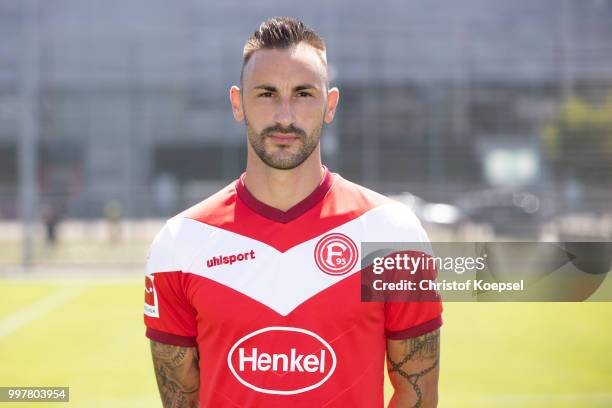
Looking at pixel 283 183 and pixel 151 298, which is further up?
pixel 283 183

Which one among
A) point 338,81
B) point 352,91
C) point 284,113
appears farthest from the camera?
point 352,91

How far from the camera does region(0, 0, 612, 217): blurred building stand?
99.9ft

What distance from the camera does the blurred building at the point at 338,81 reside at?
3044 centimetres

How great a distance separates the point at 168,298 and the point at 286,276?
1.46 feet

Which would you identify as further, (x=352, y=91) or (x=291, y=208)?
(x=352, y=91)

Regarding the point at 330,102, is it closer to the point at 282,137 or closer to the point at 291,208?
the point at 282,137

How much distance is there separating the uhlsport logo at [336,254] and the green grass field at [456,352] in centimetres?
412

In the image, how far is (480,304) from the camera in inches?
425

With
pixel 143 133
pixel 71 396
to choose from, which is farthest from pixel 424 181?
pixel 71 396

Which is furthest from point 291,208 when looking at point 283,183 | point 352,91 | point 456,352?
point 352,91

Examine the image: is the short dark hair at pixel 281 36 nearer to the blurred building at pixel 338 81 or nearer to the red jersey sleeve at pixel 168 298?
the red jersey sleeve at pixel 168 298

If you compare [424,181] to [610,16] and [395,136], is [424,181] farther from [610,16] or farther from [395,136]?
[610,16]

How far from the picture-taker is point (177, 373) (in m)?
2.49

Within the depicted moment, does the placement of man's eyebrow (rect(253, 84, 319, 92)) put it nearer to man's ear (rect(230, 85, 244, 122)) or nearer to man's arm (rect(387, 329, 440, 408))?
man's ear (rect(230, 85, 244, 122))
